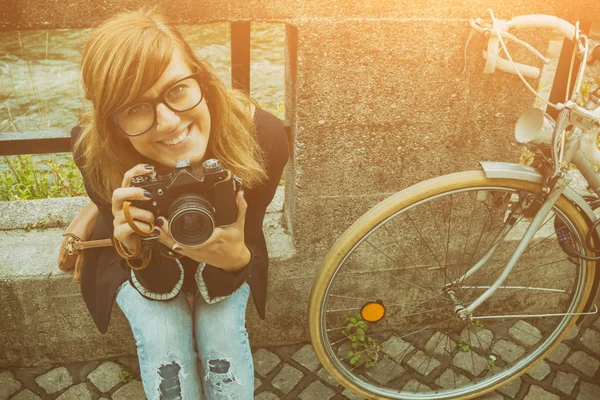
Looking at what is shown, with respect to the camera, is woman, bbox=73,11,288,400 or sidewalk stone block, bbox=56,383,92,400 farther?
sidewalk stone block, bbox=56,383,92,400

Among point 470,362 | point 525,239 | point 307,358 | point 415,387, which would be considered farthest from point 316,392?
point 525,239

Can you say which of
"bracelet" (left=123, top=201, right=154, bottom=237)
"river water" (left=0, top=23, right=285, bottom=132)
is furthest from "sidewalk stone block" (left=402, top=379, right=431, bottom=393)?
"river water" (left=0, top=23, right=285, bottom=132)

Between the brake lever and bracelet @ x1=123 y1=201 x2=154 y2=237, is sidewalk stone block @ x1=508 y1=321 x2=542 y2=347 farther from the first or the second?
bracelet @ x1=123 y1=201 x2=154 y2=237

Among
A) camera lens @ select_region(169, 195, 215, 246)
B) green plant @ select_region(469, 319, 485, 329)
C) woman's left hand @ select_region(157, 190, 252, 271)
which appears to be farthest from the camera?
green plant @ select_region(469, 319, 485, 329)

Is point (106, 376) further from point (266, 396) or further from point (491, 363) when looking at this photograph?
point (491, 363)

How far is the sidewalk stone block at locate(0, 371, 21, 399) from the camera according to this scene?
8.72ft

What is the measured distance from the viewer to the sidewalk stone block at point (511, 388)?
268 centimetres

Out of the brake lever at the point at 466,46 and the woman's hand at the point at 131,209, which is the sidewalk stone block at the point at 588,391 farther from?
the woman's hand at the point at 131,209

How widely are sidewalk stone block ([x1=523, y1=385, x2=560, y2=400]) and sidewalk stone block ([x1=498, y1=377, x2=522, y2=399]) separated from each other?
0.17ft

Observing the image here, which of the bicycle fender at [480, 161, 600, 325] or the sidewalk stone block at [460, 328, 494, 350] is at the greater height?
Answer: the bicycle fender at [480, 161, 600, 325]

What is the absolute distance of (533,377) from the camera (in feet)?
9.01

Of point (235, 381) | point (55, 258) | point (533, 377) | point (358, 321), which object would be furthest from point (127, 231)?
point (533, 377)

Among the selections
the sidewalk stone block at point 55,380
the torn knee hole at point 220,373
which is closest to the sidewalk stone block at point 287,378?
the torn knee hole at point 220,373

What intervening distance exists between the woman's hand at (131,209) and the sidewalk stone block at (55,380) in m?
1.30
